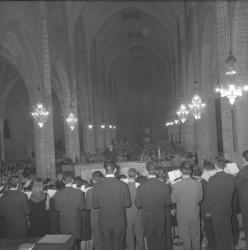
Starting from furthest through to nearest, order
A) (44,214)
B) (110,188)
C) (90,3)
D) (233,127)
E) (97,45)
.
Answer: (97,45)
(90,3)
(233,127)
(44,214)
(110,188)

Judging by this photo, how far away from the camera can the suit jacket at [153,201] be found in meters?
6.04

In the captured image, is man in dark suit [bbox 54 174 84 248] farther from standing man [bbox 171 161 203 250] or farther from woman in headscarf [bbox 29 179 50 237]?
standing man [bbox 171 161 203 250]

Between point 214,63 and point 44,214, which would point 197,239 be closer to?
point 44,214

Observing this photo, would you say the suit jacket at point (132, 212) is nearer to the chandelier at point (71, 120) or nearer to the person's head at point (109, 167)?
the person's head at point (109, 167)

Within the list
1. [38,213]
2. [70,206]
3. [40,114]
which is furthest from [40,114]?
[70,206]

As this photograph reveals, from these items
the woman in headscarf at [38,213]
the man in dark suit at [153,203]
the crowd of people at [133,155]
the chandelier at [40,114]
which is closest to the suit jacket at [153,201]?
the man in dark suit at [153,203]

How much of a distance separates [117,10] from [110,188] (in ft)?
96.8

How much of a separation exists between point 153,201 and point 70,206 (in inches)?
60.1

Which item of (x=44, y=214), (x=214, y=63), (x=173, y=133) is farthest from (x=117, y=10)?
(x=44, y=214)

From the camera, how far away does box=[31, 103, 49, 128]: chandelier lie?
55.1 feet

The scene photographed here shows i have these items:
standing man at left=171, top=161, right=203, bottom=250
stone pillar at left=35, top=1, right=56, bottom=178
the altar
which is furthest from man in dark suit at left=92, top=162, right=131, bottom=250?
stone pillar at left=35, top=1, right=56, bottom=178

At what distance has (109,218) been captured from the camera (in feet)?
19.4

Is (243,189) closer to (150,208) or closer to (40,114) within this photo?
(150,208)

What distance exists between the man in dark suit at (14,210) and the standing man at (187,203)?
108 inches
